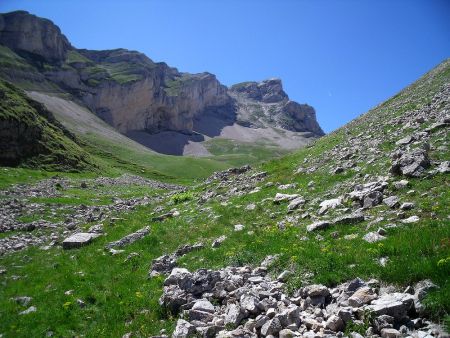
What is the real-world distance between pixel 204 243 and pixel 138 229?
6.98 m

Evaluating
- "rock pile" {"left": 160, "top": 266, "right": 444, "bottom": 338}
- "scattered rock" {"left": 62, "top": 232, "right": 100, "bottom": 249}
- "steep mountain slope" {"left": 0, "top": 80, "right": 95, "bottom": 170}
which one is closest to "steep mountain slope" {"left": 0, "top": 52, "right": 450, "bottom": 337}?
"rock pile" {"left": 160, "top": 266, "right": 444, "bottom": 338}

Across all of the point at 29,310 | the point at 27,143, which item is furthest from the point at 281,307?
the point at 27,143

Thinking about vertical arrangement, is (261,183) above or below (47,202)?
above

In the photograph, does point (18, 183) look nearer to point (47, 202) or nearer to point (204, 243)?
point (47, 202)

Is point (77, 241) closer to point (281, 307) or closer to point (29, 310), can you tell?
point (29, 310)

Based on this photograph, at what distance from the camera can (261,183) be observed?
28125 millimetres

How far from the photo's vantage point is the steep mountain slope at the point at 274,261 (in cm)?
902

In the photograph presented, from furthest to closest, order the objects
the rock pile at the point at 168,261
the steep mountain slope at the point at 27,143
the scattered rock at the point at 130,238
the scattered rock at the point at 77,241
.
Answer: the steep mountain slope at the point at 27,143 → the scattered rock at the point at 77,241 → the scattered rock at the point at 130,238 → the rock pile at the point at 168,261

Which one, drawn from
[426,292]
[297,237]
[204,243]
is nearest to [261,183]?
[204,243]

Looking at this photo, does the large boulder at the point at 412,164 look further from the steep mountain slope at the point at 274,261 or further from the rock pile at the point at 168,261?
the rock pile at the point at 168,261

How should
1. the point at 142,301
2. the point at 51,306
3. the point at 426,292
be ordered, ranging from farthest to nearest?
the point at 51,306 < the point at 142,301 < the point at 426,292

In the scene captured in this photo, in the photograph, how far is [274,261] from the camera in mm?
12938

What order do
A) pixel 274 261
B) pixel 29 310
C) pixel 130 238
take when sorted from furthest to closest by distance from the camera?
pixel 130 238, pixel 29 310, pixel 274 261

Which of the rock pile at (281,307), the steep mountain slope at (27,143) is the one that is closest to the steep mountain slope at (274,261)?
the rock pile at (281,307)
